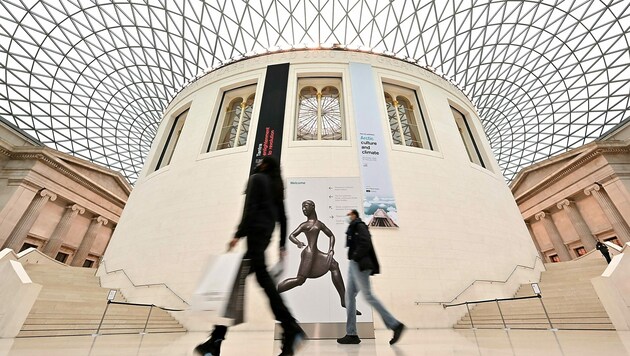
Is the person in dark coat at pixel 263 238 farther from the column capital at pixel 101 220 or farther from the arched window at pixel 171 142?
the column capital at pixel 101 220

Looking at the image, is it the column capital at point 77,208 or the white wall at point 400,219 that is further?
the column capital at point 77,208

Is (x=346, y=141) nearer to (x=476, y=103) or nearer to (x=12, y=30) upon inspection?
(x=476, y=103)

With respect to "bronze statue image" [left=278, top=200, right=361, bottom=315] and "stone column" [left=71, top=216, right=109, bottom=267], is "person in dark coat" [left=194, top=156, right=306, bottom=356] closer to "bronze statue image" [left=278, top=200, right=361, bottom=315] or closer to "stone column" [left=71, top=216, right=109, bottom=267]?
"bronze statue image" [left=278, top=200, right=361, bottom=315]

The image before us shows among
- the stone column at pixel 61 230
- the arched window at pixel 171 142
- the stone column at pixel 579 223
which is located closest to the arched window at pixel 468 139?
the stone column at pixel 579 223

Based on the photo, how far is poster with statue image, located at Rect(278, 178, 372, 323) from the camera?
7840 mm

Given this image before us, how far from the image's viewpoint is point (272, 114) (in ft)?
40.3

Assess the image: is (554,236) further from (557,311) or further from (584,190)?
(557,311)

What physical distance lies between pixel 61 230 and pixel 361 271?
3058 cm

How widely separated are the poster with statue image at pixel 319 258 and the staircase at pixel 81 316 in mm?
3600

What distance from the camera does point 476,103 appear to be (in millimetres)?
26328

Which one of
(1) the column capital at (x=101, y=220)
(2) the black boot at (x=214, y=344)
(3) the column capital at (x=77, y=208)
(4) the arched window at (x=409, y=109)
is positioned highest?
(4) the arched window at (x=409, y=109)

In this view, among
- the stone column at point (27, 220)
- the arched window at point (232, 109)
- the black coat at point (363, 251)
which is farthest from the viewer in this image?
the stone column at point (27, 220)

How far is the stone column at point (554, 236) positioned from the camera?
2398cm

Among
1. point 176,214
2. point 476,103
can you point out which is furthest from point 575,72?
point 176,214
